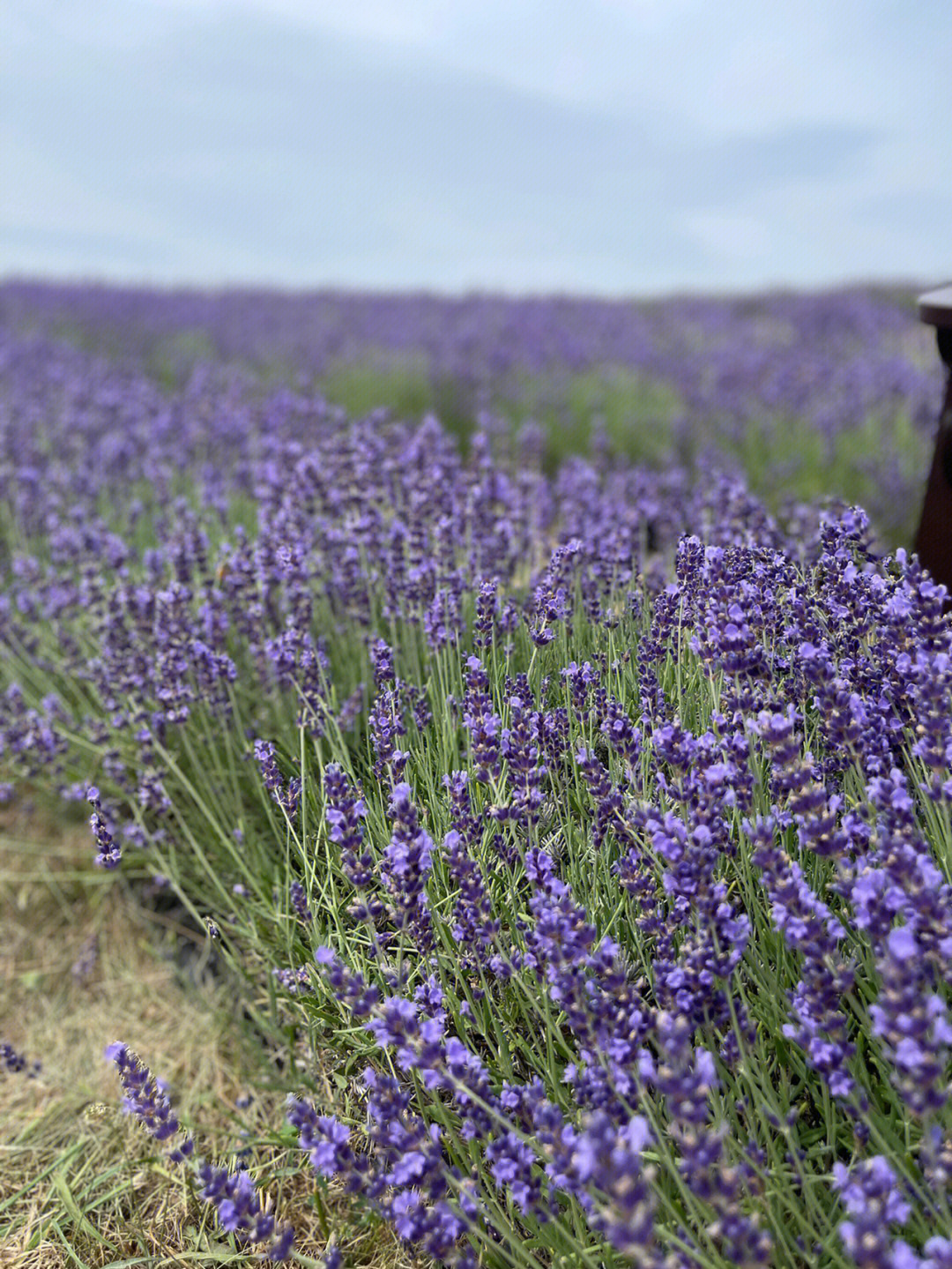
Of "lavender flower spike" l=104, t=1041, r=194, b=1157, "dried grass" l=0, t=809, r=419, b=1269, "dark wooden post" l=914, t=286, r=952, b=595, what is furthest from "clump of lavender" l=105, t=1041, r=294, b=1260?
"dark wooden post" l=914, t=286, r=952, b=595

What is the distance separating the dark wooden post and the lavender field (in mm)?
441

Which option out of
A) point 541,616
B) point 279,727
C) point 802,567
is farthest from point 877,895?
point 279,727

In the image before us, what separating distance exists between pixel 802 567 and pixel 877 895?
4.78 ft

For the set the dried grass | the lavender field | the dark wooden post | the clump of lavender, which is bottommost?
the dried grass

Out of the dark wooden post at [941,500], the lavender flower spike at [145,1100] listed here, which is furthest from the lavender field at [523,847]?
the dark wooden post at [941,500]

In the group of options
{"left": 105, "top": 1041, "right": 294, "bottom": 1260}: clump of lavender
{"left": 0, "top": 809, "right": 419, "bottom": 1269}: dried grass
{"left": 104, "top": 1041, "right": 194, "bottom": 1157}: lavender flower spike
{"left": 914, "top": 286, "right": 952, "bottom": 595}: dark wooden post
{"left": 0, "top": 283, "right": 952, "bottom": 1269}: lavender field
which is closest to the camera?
{"left": 0, "top": 283, "right": 952, "bottom": 1269}: lavender field

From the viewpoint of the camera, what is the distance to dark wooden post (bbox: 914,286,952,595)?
2.98 m

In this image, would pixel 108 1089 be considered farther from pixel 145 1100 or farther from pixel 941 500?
pixel 941 500

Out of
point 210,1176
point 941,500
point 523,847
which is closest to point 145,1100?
point 210,1176

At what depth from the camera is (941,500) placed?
3041 mm

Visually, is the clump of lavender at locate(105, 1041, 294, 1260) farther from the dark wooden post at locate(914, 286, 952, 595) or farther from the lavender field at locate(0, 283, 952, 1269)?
the dark wooden post at locate(914, 286, 952, 595)

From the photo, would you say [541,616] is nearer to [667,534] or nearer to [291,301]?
[667,534]

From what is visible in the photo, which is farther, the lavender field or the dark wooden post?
the dark wooden post

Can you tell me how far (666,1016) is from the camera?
136cm
